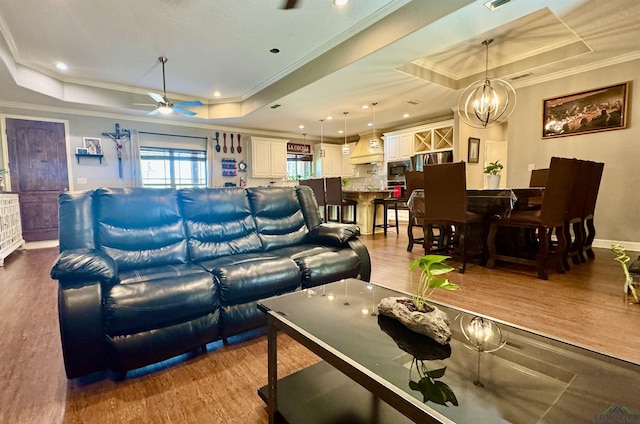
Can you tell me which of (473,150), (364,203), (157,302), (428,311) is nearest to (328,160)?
(364,203)

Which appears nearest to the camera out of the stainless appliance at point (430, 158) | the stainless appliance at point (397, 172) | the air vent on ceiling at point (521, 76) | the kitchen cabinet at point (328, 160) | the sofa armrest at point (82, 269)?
the sofa armrest at point (82, 269)

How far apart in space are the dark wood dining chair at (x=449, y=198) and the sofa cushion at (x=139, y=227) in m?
2.70

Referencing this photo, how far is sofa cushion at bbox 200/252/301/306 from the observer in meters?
1.76

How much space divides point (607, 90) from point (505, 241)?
287 cm

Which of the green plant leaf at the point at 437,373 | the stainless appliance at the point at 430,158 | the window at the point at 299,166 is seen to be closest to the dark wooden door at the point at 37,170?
the window at the point at 299,166

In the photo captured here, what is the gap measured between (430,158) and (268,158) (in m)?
4.24

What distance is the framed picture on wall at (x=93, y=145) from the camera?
228 inches

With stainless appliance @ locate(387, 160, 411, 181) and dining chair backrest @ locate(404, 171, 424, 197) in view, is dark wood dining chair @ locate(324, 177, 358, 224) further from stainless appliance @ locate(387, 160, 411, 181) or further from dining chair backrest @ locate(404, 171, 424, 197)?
stainless appliance @ locate(387, 160, 411, 181)

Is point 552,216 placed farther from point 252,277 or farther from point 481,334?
point 252,277

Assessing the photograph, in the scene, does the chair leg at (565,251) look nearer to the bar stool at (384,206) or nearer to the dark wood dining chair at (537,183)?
the dark wood dining chair at (537,183)

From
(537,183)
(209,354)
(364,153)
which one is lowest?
(209,354)

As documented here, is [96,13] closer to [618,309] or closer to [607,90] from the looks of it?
[618,309]

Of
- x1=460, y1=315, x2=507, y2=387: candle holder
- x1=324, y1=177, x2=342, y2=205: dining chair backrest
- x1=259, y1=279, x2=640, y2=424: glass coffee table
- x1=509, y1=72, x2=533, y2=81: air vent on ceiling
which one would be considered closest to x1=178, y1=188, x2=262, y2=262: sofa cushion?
x1=259, y1=279, x2=640, y2=424: glass coffee table

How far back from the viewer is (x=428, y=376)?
88cm
